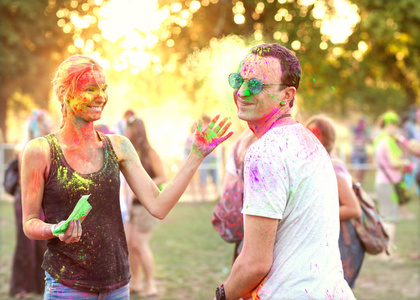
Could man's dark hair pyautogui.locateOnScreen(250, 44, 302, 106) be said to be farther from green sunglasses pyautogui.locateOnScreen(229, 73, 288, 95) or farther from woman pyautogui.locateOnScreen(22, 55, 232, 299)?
woman pyautogui.locateOnScreen(22, 55, 232, 299)

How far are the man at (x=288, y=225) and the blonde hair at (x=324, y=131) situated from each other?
173 cm

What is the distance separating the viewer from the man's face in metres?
1.99

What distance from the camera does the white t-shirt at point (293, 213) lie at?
1809 millimetres

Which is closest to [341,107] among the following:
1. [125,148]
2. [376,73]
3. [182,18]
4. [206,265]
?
[376,73]

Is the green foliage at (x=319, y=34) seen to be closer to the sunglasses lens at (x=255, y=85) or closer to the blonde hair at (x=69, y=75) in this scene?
the blonde hair at (x=69, y=75)

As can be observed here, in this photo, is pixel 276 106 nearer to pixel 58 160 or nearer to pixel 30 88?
pixel 58 160

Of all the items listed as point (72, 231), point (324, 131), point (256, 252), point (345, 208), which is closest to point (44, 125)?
point (324, 131)

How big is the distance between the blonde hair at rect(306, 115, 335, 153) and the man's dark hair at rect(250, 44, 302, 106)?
1657 millimetres

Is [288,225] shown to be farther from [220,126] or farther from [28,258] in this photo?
[28,258]

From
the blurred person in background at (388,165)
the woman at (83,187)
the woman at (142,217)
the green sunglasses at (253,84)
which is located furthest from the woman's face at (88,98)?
the blurred person in background at (388,165)

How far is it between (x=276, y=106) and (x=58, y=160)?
3.40 feet

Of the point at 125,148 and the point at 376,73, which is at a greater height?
the point at 376,73

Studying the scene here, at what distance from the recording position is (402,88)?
24.2 m

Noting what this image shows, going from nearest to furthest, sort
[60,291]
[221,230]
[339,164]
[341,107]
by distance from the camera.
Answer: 1. [60,291]
2. [221,230]
3. [339,164]
4. [341,107]
